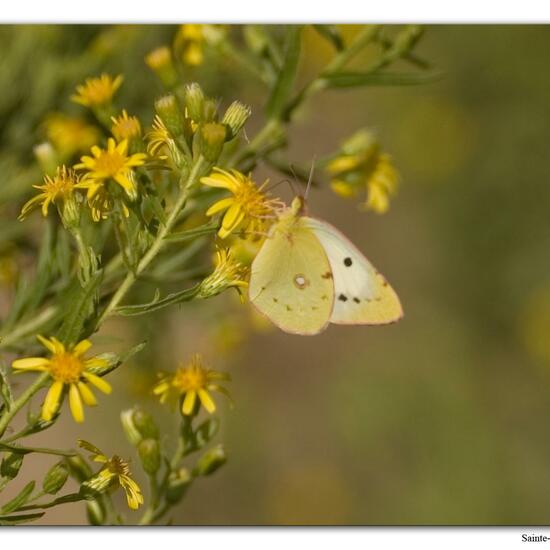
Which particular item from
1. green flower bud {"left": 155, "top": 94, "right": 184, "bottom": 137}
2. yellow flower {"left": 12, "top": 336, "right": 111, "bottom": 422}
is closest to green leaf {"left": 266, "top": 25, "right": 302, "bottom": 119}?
green flower bud {"left": 155, "top": 94, "right": 184, "bottom": 137}

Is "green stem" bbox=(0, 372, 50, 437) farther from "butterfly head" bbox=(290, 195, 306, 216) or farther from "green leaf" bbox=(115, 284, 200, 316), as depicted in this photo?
"butterfly head" bbox=(290, 195, 306, 216)

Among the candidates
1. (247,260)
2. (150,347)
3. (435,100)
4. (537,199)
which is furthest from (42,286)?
(435,100)

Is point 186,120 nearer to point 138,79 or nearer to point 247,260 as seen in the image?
point 247,260

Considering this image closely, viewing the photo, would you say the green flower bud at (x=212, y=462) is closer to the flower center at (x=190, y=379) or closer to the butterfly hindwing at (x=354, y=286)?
the flower center at (x=190, y=379)

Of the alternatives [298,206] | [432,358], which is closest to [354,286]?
[298,206]

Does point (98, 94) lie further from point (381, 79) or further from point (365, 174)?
point (365, 174)

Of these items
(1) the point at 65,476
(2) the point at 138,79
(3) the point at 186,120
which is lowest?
(1) the point at 65,476

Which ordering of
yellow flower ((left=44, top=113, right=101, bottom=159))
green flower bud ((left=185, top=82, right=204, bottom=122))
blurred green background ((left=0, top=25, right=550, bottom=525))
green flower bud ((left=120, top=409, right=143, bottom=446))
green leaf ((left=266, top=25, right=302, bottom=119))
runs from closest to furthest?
1. green flower bud ((left=185, top=82, right=204, bottom=122))
2. green flower bud ((left=120, top=409, right=143, bottom=446))
3. green leaf ((left=266, top=25, right=302, bottom=119))
4. yellow flower ((left=44, top=113, right=101, bottom=159))
5. blurred green background ((left=0, top=25, right=550, bottom=525))
